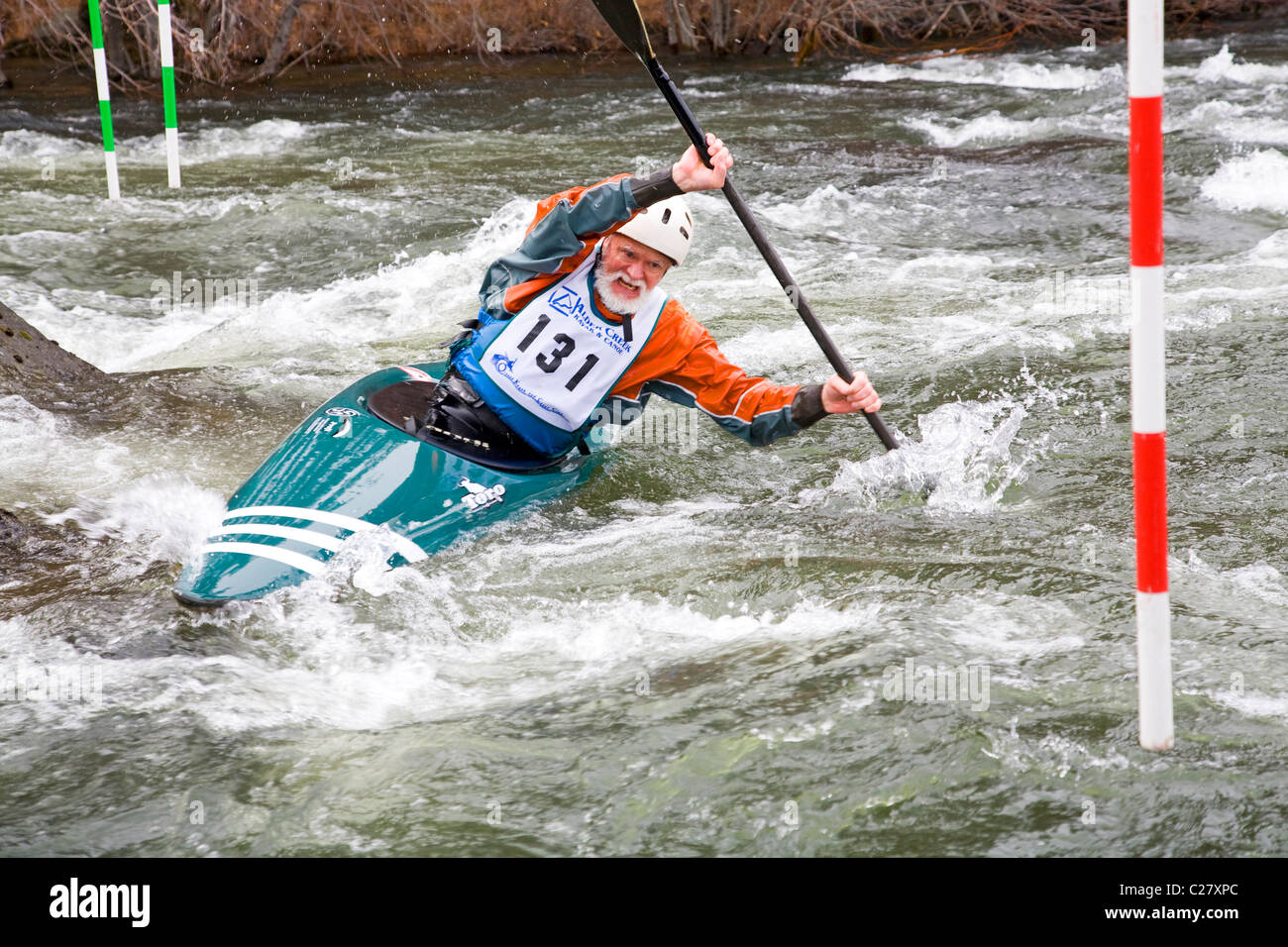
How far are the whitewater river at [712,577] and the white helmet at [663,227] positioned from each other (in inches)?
31.4

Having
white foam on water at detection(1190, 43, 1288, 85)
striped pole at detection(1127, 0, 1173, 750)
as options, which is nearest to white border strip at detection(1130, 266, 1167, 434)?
striped pole at detection(1127, 0, 1173, 750)

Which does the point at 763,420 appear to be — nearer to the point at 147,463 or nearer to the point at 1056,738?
the point at 1056,738

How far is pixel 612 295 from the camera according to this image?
3.63 metres

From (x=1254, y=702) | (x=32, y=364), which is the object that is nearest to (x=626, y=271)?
(x=1254, y=702)

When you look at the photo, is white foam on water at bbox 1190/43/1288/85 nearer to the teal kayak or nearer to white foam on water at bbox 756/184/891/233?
white foam on water at bbox 756/184/891/233

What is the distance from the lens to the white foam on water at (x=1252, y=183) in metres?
7.06

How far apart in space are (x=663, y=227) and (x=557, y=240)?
302 millimetres

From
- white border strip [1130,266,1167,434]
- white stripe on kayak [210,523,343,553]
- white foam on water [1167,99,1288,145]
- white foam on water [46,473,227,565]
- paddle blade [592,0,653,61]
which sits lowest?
white foam on water [46,473,227,565]

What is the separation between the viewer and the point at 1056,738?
2338mm

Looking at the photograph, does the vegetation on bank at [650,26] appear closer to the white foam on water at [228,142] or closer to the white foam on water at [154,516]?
the white foam on water at [228,142]

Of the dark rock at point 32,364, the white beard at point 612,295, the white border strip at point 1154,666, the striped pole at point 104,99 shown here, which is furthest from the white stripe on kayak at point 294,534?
the striped pole at point 104,99

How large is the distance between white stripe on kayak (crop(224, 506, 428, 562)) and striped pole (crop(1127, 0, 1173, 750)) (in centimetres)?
184

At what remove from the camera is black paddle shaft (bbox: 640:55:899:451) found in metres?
3.14
